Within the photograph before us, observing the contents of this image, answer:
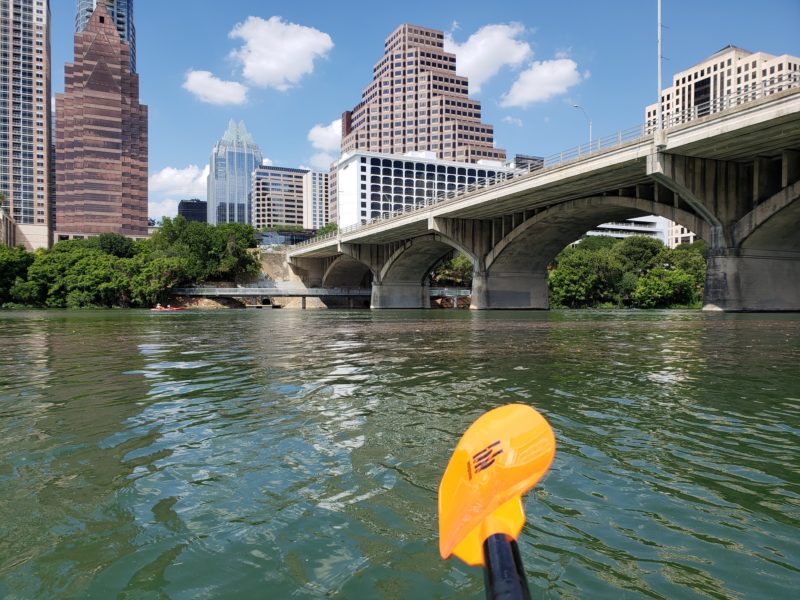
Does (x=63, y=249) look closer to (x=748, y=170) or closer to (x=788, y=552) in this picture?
(x=748, y=170)

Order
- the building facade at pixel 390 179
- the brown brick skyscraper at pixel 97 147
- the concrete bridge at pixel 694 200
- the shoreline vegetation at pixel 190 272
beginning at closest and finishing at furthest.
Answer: the concrete bridge at pixel 694 200 < the shoreline vegetation at pixel 190 272 < the brown brick skyscraper at pixel 97 147 < the building facade at pixel 390 179

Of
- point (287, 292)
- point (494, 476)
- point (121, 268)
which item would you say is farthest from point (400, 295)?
point (494, 476)

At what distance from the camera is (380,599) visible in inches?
113

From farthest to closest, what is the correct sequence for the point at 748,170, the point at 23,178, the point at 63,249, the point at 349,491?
the point at 23,178 → the point at 63,249 → the point at 748,170 → the point at 349,491

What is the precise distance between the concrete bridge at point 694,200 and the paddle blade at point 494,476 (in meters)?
29.4

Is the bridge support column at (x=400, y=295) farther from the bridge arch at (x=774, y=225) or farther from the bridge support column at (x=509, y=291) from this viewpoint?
the bridge arch at (x=774, y=225)

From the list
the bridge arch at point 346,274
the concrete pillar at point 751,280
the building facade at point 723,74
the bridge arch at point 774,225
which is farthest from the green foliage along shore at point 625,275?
the building facade at point 723,74

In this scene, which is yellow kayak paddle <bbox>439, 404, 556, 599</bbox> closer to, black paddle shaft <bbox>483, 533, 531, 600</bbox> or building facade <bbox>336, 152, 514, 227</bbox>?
black paddle shaft <bbox>483, 533, 531, 600</bbox>

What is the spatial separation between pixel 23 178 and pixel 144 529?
172 m

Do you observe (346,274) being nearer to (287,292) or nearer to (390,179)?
(287,292)

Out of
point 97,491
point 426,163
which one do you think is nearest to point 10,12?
point 426,163

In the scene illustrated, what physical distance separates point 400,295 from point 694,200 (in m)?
49.9

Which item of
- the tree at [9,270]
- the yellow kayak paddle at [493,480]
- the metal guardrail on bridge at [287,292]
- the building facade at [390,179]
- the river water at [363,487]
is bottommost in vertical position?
the river water at [363,487]

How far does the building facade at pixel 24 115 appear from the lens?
144m
